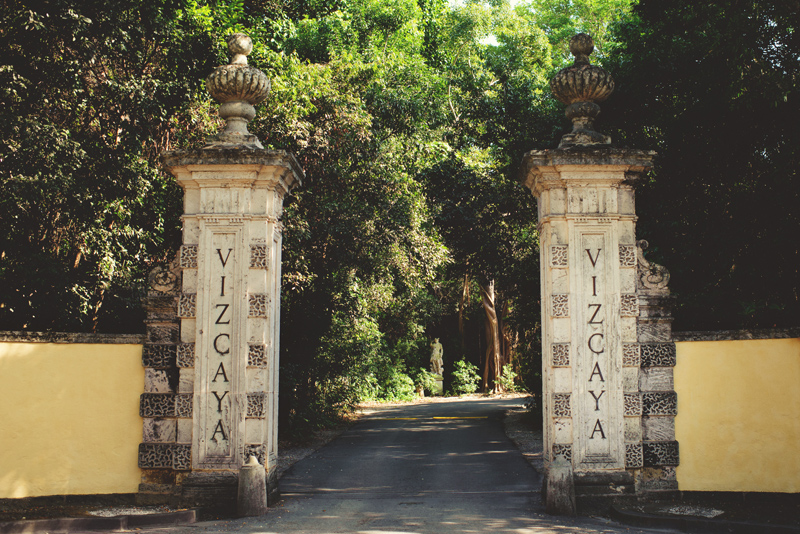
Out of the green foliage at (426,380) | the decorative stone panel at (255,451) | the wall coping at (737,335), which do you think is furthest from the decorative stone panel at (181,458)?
the green foliage at (426,380)

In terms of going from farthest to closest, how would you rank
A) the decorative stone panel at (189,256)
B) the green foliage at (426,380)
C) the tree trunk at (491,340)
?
the green foliage at (426,380), the tree trunk at (491,340), the decorative stone panel at (189,256)

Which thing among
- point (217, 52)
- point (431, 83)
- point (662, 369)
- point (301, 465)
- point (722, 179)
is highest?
point (431, 83)

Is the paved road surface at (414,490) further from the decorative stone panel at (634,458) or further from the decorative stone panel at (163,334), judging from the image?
the decorative stone panel at (163,334)

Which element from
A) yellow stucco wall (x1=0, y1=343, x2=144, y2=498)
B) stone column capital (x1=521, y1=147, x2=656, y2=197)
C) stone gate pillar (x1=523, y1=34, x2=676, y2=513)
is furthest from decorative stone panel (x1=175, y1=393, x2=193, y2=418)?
stone column capital (x1=521, y1=147, x2=656, y2=197)

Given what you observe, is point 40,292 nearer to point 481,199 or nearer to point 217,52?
point 217,52

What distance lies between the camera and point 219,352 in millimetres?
6871

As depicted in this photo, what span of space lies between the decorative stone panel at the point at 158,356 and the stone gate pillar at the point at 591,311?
397 centimetres

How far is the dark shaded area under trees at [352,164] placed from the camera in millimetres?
9047

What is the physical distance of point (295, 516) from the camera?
663 centimetres

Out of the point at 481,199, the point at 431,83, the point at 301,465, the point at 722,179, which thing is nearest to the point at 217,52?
the point at 481,199

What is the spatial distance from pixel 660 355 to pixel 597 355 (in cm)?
66

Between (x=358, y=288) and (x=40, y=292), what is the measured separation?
6.97 metres

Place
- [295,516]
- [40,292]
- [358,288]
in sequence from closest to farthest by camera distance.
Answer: [295,516] < [40,292] < [358,288]

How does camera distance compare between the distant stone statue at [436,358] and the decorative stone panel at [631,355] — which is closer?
the decorative stone panel at [631,355]
